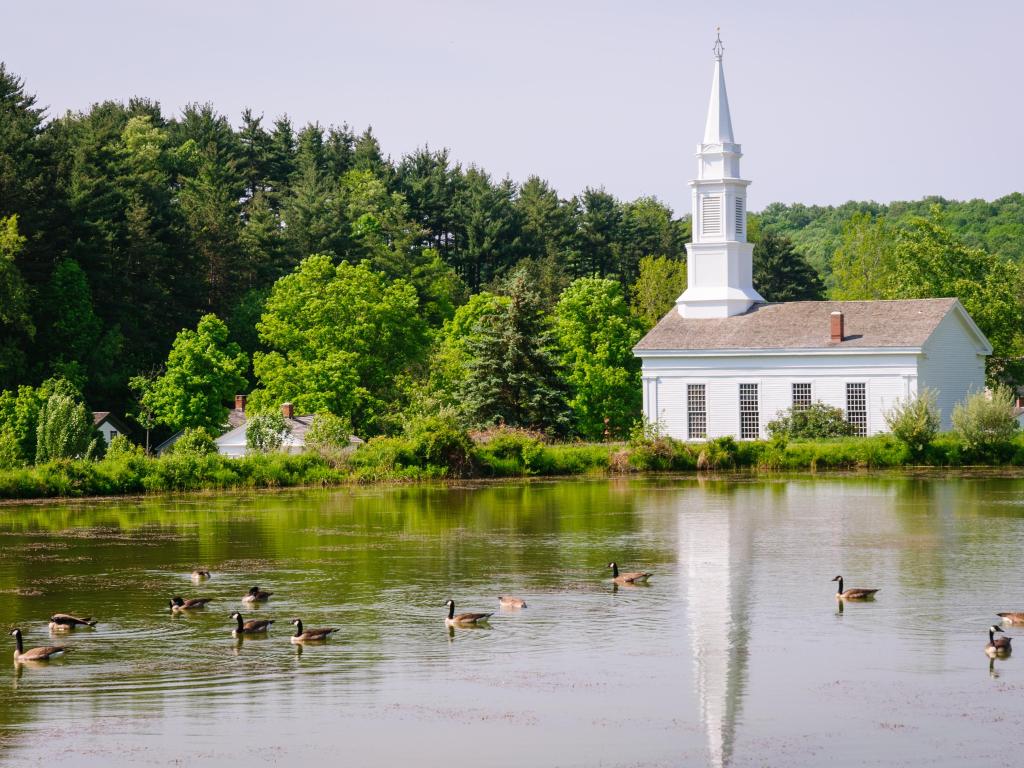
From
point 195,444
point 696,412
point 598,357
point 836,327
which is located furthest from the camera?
point 598,357

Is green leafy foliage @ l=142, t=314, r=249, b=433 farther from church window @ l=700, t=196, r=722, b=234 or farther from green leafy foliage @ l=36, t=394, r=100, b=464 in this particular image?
church window @ l=700, t=196, r=722, b=234

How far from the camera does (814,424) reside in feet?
220

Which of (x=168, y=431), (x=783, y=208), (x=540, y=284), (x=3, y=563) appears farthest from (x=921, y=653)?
(x=783, y=208)

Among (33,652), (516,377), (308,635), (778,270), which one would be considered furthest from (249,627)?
(778,270)

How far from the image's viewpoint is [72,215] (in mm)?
77188

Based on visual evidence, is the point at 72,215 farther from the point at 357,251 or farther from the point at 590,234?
the point at 590,234

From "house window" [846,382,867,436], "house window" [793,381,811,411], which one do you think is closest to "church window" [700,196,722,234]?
"house window" [793,381,811,411]

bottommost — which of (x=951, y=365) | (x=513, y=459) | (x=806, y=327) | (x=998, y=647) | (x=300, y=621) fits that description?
(x=998, y=647)

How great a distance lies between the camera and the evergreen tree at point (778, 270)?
113 metres

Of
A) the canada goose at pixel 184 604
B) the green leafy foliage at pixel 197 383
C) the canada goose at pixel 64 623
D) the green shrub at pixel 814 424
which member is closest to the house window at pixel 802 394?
the green shrub at pixel 814 424

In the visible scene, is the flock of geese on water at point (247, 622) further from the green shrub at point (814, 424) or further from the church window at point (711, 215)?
the church window at point (711, 215)

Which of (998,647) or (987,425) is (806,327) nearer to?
(987,425)

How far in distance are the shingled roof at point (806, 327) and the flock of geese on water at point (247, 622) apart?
1579 inches

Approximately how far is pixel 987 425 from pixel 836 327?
848cm
